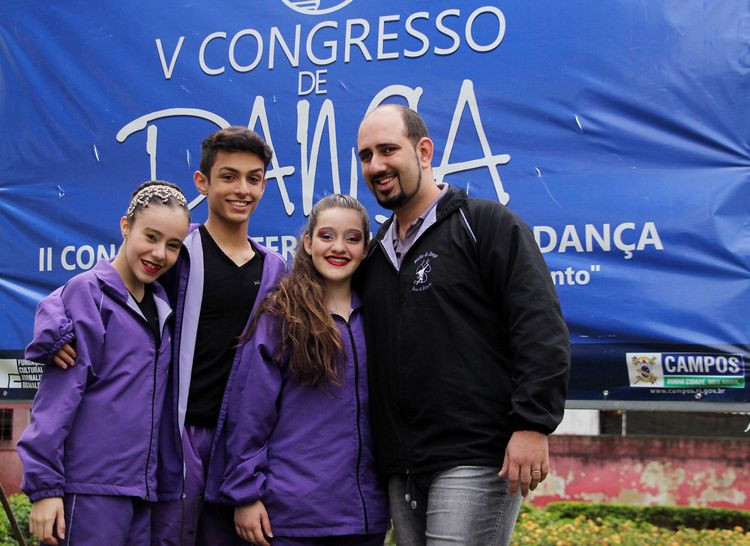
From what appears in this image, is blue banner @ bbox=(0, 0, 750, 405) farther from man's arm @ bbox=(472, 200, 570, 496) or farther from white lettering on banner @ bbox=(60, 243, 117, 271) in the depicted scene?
man's arm @ bbox=(472, 200, 570, 496)

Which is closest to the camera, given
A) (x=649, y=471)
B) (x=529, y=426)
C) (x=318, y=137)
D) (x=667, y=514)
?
(x=529, y=426)

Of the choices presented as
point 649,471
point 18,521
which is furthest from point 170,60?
point 649,471

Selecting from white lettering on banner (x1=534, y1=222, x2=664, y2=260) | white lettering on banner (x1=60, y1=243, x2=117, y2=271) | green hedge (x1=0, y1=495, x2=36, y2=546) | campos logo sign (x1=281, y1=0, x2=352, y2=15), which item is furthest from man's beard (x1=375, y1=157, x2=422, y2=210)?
green hedge (x1=0, y1=495, x2=36, y2=546)

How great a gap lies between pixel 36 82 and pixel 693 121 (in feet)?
9.54

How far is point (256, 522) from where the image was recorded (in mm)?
2506

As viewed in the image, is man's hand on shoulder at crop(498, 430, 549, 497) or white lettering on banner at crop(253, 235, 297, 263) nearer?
man's hand on shoulder at crop(498, 430, 549, 497)

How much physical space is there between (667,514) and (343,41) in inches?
252

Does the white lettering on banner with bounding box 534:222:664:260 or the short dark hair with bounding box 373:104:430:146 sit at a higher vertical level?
the short dark hair with bounding box 373:104:430:146

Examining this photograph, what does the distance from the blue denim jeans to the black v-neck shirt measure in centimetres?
63

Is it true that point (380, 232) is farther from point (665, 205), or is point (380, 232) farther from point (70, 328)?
point (665, 205)

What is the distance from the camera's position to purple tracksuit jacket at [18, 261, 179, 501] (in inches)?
94.4

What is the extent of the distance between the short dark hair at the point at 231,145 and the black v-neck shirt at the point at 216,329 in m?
0.31

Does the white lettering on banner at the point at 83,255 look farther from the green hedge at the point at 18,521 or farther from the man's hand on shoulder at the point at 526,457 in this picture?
the man's hand on shoulder at the point at 526,457

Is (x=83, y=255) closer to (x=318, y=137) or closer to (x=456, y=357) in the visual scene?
(x=318, y=137)
